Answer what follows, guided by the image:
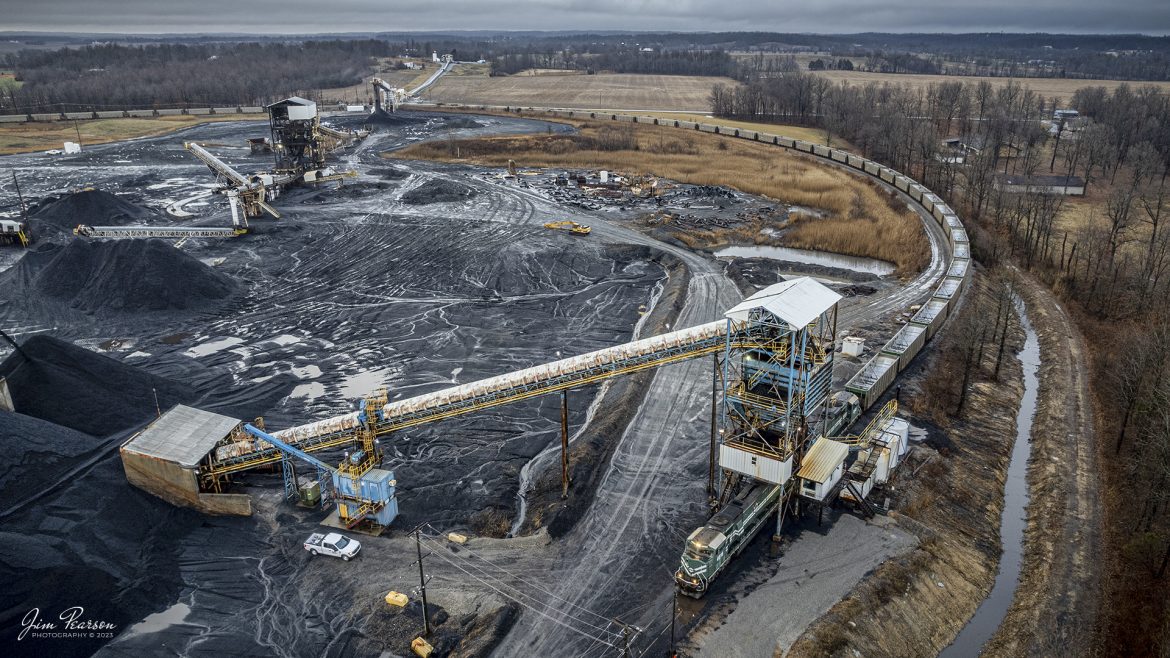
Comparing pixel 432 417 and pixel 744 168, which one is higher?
pixel 744 168

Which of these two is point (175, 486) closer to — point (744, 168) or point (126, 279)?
point (126, 279)

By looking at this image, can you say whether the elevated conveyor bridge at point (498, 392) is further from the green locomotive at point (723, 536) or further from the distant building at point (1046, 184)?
the distant building at point (1046, 184)

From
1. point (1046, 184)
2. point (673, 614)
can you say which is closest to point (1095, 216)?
point (1046, 184)

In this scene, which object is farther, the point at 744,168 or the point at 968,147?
the point at 968,147

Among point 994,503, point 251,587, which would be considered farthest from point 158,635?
point 994,503

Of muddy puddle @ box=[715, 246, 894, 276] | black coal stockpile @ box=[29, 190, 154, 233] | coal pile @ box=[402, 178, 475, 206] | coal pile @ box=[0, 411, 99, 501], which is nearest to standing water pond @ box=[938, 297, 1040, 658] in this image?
muddy puddle @ box=[715, 246, 894, 276]

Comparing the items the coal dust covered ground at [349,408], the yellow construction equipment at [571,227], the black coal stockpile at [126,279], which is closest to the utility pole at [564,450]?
the coal dust covered ground at [349,408]

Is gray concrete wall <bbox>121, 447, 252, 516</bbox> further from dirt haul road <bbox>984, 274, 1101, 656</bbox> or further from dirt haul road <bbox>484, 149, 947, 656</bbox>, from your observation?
dirt haul road <bbox>984, 274, 1101, 656</bbox>
